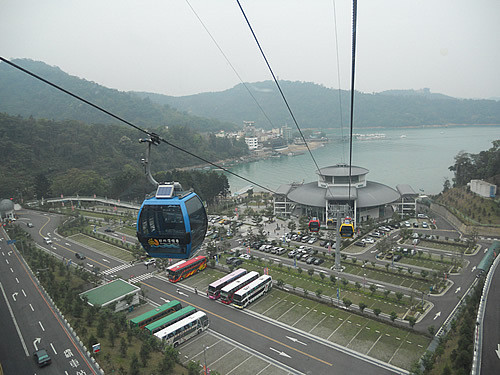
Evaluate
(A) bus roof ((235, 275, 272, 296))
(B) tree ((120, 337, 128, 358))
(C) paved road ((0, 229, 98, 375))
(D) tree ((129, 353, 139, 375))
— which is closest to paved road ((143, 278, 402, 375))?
(A) bus roof ((235, 275, 272, 296))

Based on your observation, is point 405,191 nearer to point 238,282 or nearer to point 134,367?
point 238,282

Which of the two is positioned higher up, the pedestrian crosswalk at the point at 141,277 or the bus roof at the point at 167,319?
the bus roof at the point at 167,319

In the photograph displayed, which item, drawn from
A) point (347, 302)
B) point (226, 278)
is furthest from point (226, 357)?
point (347, 302)

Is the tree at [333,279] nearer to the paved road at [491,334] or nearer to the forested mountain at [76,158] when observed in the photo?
the paved road at [491,334]

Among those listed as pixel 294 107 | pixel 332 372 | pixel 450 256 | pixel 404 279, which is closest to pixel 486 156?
pixel 450 256

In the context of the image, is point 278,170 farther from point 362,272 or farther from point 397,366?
point 397,366

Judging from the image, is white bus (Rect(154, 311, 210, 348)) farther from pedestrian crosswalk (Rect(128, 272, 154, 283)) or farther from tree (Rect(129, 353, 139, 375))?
pedestrian crosswalk (Rect(128, 272, 154, 283))

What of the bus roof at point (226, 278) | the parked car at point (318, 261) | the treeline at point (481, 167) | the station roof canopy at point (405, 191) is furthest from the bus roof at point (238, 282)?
the treeline at point (481, 167)
